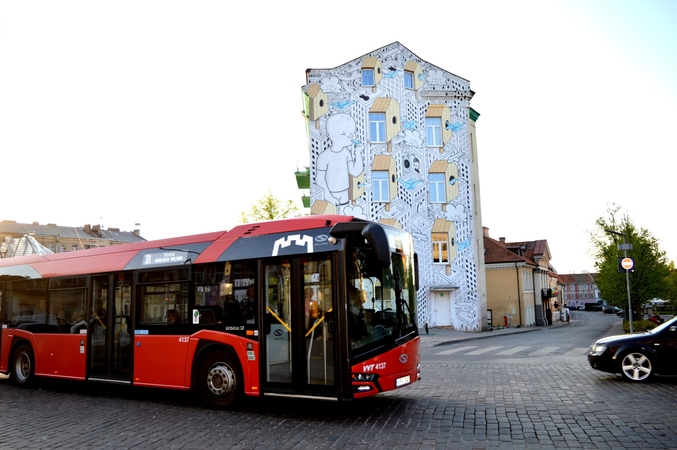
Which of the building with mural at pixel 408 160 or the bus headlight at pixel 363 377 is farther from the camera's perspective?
the building with mural at pixel 408 160

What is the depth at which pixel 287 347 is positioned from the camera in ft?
30.9

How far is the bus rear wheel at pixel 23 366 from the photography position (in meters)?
14.2

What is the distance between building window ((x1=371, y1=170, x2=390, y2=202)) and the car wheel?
2698 centimetres

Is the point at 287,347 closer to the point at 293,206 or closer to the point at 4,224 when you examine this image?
the point at 293,206

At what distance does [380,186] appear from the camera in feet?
127

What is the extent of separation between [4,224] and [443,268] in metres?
92.6

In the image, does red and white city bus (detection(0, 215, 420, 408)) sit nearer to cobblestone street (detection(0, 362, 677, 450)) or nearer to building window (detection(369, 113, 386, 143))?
cobblestone street (detection(0, 362, 677, 450))

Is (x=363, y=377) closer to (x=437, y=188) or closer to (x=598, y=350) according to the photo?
(x=598, y=350)

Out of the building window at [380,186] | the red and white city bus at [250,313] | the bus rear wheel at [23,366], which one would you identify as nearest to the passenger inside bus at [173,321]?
the red and white city bus at [250,313]

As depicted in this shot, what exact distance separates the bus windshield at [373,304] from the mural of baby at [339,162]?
28671 millimetres

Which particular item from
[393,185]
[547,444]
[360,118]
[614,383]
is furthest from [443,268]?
[547,444]

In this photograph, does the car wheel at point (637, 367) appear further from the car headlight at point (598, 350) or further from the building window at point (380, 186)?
the building window at point (380, 186)

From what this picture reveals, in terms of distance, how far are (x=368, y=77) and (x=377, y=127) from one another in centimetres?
350

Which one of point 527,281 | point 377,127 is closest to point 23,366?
point 377,127
